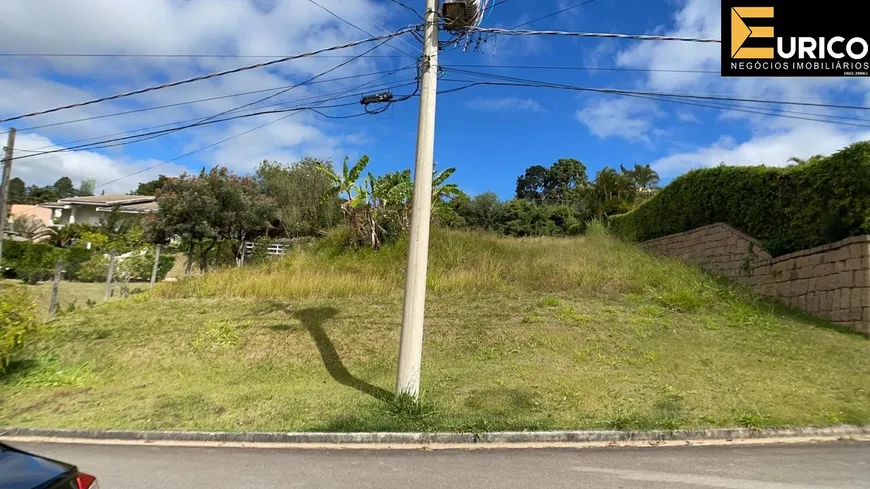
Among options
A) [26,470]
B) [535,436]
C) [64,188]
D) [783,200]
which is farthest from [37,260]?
[64,188]

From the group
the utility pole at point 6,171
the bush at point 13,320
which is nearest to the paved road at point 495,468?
the bush at point 13,320

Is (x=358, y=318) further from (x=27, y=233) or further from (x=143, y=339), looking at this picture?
(x=27, y=233)

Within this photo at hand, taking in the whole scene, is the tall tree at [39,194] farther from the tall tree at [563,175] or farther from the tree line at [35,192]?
the tall tree at [563,175]

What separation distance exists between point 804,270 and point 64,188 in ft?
305

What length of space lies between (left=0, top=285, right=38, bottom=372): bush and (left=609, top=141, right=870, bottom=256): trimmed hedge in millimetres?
15068

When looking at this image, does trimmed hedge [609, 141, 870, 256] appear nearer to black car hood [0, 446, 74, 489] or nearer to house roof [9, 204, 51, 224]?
black car hood [0, 446, 74, 489]

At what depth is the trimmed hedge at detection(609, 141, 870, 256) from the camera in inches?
397

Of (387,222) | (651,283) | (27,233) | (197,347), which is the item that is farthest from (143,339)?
(27,233)

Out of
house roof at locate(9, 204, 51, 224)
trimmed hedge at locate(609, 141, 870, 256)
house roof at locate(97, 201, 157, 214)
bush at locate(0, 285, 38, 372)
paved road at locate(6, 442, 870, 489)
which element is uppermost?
house roof at locate(9, 204, 51, 224)

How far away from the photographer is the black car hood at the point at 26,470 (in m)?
2.51

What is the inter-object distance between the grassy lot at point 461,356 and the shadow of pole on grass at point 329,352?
0.05 meters

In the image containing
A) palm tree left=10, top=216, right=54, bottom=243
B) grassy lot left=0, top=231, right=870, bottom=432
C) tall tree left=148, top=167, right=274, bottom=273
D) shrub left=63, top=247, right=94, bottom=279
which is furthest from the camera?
palm tree left=10, top=216, right=54, bottom=243

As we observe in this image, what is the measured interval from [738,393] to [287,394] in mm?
6634

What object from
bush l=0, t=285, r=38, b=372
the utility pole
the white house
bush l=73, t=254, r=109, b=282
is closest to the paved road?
bush l=0, t=285, r=38, b=372
